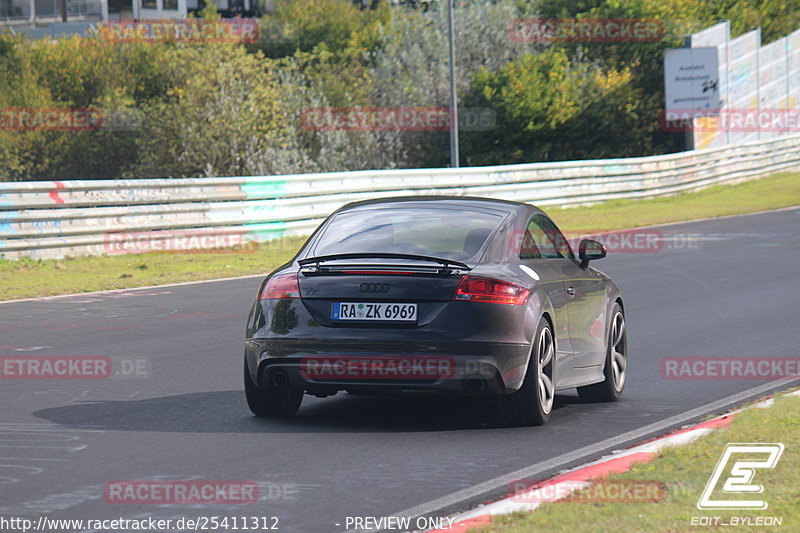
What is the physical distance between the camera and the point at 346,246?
26.9ft

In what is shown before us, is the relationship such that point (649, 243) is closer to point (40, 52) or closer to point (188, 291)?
point (188, 291)

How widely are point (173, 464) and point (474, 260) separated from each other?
7.32 ft

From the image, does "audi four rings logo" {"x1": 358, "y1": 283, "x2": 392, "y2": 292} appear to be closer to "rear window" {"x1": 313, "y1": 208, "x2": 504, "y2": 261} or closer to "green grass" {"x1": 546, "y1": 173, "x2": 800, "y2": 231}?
"rear window" {"x1": 313, "y1": 208, "x2": 504, "y2": 261}

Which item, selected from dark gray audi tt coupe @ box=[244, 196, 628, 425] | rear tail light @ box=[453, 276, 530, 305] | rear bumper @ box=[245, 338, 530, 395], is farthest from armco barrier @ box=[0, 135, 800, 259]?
rear tail light @ box=[453, 276, 530, 305]

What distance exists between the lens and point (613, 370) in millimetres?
9477

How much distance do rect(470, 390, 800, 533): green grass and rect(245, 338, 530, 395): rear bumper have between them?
1.20 metres

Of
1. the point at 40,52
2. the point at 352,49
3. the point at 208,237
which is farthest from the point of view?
the point at 352,49

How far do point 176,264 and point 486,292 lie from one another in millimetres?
14022

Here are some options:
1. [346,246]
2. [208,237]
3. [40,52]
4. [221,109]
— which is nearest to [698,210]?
[208,237]

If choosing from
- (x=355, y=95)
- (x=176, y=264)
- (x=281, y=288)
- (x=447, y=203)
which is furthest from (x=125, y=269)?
(x=355, y=95)

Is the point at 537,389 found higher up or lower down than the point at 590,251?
lower down

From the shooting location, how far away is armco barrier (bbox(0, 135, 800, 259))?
20.2 meters

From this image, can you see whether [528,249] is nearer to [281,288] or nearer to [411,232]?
[411,232]

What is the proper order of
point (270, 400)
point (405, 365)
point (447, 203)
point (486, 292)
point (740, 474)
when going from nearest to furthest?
point (740, 474) < point (405, 365) < point (486, 292) < point (270, 400) < point (447, 203)
